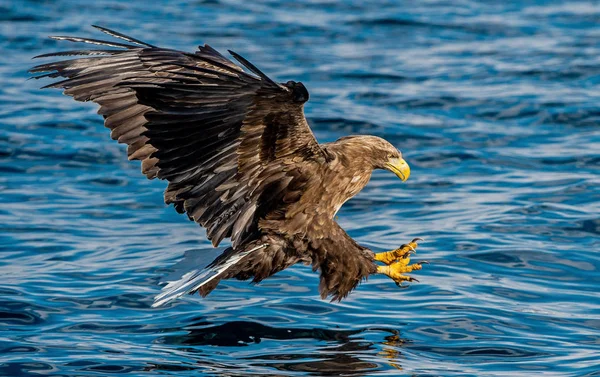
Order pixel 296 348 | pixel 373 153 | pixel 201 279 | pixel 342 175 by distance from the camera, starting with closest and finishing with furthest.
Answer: pixel 201 279 < pixel 296 348 < pixel 342 175 < pixel 373 153

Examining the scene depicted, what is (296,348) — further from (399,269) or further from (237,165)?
(237,165)

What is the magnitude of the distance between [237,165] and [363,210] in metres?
3.02

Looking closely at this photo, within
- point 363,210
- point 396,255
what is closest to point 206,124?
point 396,255

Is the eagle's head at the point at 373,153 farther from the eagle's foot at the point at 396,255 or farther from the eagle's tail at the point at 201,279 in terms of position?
the eagle's tail at the point at 201,279

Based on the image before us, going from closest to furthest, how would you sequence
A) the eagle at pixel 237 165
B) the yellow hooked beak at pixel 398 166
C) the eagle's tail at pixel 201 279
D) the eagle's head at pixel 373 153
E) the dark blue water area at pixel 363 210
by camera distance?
the eagle at pixel 237 165 < the eagle's tail at pixel 201 279 < the dark blue water area at pixel 363 210 < the eagle's head at pixel 373 153 < the yellow hooked beak at pixel 398 166

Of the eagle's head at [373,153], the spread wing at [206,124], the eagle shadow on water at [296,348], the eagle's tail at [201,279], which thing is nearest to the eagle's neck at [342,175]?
the eagle's head at [373,153]

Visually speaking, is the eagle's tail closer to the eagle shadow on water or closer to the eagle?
the eagle

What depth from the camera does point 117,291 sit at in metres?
6.28

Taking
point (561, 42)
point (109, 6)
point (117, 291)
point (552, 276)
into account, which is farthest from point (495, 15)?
point (117, 291)

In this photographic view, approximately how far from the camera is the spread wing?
4.79 m

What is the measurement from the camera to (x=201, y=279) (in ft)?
16.9

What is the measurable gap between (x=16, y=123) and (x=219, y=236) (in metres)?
5.04

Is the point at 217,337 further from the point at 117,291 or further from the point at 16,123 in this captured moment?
the point at 16,123

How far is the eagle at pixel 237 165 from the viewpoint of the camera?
196 inches
